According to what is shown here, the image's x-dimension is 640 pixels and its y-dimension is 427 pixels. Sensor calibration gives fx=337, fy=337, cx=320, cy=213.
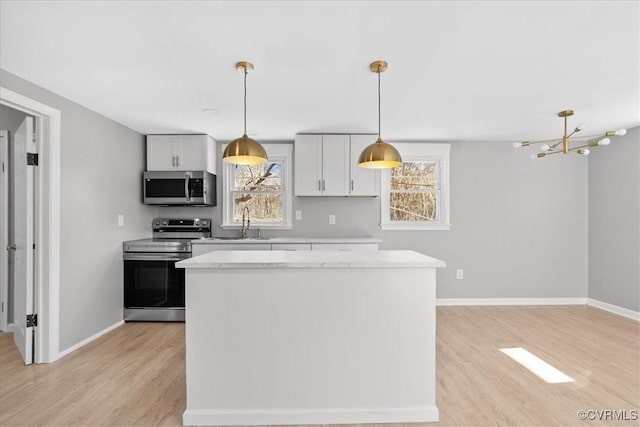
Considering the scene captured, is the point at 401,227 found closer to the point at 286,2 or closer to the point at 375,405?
the point at 375,405

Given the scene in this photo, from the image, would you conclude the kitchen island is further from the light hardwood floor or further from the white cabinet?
the white cabinet

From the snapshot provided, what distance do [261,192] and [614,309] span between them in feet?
14.9

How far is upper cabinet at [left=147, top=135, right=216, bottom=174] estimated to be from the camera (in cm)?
407

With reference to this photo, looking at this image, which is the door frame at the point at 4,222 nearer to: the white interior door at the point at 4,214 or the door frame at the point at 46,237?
the white interior door at the point at 4,214

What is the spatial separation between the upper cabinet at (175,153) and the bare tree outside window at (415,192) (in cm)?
248

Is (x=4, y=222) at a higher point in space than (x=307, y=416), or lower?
higher

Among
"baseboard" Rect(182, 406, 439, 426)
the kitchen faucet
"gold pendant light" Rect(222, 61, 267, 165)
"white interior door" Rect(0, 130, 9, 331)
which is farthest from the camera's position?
the kitchen faucet

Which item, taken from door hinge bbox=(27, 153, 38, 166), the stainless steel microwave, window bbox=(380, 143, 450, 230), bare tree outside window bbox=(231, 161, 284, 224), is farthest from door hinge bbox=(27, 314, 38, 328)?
window bbox=(380, 143, 450, 230)

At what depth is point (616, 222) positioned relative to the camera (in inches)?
158

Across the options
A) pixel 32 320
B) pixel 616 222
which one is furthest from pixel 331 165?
pixel 616 222

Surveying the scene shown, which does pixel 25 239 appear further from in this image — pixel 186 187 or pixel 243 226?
pixel 243 226

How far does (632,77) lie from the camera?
2.46 meters

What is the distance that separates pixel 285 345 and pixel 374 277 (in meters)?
0.64

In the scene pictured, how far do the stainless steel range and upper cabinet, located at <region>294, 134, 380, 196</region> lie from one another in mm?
1648
